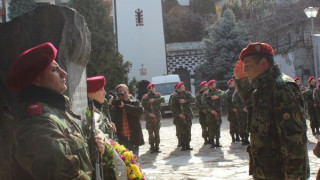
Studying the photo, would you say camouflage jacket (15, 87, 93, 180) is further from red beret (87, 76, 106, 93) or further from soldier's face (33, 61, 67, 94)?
red beret (87, 76, 106, 93)

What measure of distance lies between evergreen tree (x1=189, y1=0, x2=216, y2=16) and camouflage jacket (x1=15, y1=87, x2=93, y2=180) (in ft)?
163

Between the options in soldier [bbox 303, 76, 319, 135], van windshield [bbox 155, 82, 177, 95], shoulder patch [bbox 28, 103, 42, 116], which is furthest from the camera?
van windshield [bbox 155, 82, 177, 95]

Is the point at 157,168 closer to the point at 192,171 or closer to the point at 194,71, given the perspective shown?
the point at 192,171

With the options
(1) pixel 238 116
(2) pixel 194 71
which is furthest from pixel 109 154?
(2) pixel 194 71

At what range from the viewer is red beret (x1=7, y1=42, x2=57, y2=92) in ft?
7.49

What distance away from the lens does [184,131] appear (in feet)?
39.6

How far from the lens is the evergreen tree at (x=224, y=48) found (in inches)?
1152

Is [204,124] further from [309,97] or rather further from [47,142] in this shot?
[47,142]

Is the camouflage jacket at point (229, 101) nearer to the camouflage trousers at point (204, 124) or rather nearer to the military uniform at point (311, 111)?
the camouflage trousers at point (204, 124)

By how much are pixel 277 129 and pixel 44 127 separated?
2.01m

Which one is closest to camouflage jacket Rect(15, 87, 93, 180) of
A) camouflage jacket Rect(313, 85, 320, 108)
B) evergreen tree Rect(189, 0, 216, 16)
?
camouflage jacket Rect(313, 85, 320, 108)

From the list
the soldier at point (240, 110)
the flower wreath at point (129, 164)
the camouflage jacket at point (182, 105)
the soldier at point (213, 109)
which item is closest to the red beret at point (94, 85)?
the flower wreath at point (129, 164)

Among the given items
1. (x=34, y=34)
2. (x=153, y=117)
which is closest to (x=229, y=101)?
(x=153, y=117)

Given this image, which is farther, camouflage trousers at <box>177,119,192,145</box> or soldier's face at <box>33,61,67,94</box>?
camouflage trousers at <box>177,119,192,145</box>
